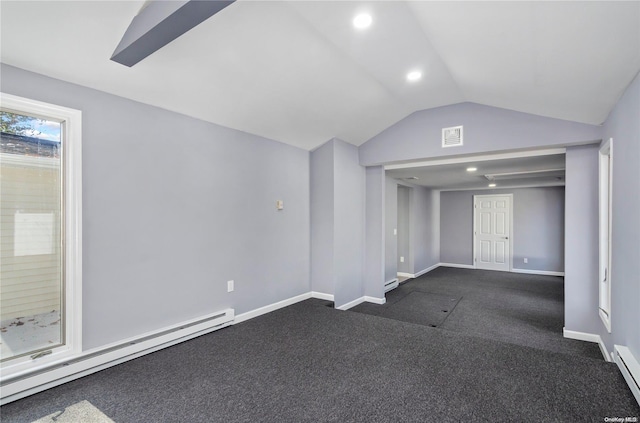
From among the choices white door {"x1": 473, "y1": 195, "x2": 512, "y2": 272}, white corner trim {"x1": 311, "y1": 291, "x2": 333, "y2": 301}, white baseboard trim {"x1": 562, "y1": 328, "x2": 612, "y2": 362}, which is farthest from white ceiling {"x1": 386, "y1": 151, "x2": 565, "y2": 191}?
white corner trim {"x1": 311, "y1": 291, "x2": 333, "y2": 301}

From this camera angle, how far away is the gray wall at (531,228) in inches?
283

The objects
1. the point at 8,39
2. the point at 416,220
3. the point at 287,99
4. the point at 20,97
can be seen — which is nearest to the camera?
the point at 8,39

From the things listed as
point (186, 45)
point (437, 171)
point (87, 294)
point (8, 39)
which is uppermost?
point (186, 45)

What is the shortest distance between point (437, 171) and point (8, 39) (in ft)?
17.3

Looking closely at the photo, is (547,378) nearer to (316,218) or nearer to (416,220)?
(316,218)

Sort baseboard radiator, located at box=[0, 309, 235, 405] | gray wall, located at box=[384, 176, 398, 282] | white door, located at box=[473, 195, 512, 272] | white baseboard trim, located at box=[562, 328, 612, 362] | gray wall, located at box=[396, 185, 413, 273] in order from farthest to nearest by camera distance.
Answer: white door, located at box=[473, 195, 512, 272] → gray wall, located at box=[396, 185, 413, 273] → gray wall, located at box=[384, 176, 398, 282] → white baseboard trim, located at box=[562, 328, 612, 362] → baseboard radiator, located at box=[0, 309, 235, 405]

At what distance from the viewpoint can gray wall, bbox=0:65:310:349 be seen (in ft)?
7.71

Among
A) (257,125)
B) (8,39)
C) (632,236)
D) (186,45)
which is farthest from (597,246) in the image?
(8,39)

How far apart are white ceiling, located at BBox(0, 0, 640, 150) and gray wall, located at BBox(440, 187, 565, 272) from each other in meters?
5.10

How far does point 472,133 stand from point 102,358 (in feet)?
14.2

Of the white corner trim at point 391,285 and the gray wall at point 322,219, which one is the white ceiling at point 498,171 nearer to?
the gray wall at point 322,219

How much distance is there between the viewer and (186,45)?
2215 millimetres

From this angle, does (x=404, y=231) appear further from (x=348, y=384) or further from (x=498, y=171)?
(x=348, y=384)

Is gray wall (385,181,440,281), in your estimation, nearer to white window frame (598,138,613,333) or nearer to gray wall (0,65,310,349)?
gray wall (0,65,310,349)
